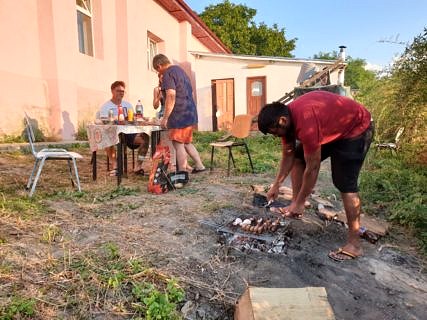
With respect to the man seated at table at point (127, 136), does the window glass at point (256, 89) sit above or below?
above

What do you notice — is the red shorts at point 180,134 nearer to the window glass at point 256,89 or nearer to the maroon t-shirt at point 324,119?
the maroon t-shirt at point 324,119

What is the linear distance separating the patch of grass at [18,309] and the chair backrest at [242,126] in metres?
4.45

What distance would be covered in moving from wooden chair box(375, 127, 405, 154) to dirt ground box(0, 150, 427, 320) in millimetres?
3368

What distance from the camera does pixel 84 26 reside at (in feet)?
26.6

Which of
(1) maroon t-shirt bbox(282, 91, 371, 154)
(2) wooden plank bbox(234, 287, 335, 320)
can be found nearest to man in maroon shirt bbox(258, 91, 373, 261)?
(1) maroon t-shirt bbox(282, 91, 371, 154)

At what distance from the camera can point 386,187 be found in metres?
4.04

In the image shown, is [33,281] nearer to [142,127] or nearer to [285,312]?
[285,312]

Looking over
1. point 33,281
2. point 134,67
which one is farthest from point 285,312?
point 134,67

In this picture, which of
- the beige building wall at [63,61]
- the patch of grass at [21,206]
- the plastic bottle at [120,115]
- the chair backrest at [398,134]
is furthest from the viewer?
the beige building wall at [63,61]

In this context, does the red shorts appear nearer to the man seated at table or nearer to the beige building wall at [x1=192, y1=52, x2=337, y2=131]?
the man seated at table

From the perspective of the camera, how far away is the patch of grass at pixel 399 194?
3145mm

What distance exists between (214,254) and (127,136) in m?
3.28

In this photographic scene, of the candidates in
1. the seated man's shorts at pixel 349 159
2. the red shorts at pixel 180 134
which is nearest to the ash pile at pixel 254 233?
the seated man's shorts at pixel 349 159

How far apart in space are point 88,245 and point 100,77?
6.77 m
